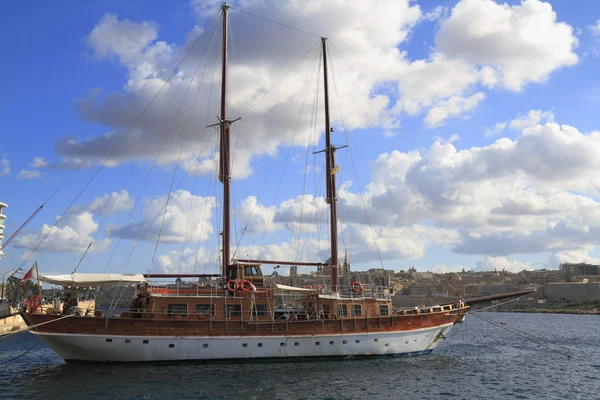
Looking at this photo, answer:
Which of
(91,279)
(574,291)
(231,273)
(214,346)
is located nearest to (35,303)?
(91,279)

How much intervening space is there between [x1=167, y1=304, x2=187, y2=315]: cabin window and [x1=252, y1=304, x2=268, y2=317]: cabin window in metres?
4.11

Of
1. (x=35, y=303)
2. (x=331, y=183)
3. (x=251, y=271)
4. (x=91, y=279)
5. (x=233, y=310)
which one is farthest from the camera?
(x=331, y=183)

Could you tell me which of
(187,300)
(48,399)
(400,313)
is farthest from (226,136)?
(48,399)

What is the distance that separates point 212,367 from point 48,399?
30.6ft

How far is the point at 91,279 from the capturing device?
30406 mm

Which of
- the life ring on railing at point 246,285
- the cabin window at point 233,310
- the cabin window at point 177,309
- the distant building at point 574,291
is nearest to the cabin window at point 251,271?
the life ring on railing at point 246,285

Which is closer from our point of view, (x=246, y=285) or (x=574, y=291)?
(x=246, y=285)

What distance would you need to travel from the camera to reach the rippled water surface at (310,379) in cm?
2361

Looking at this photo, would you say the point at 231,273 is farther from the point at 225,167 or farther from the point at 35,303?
the point at 35,303

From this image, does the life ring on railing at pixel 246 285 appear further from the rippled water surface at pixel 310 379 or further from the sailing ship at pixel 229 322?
the rippled water surface at pixel 310 379

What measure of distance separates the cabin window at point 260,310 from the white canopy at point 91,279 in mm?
6837

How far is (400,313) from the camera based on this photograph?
119 ft

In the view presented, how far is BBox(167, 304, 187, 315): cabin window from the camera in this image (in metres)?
30.6

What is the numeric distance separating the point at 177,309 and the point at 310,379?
9.10m
